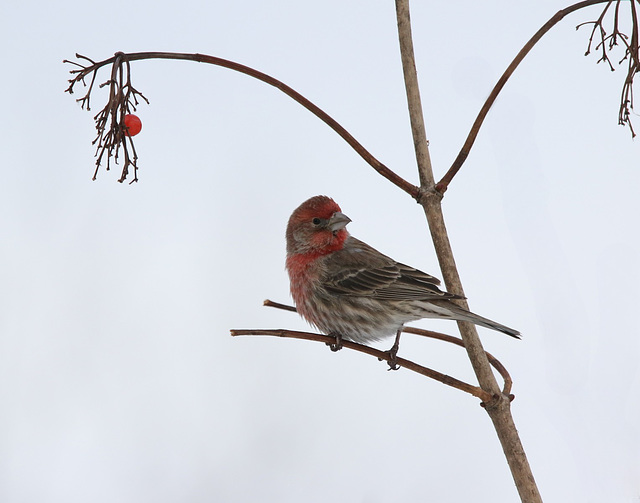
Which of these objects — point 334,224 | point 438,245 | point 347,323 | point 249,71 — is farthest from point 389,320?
point 249,71

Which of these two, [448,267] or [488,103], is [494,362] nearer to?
[448,267]

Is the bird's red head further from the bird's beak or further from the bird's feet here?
the bird's feet

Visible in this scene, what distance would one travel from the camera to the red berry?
1583mm

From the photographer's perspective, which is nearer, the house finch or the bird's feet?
the bird's feet

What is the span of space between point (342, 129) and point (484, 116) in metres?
0.30

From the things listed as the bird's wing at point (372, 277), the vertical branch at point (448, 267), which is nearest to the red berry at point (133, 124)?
the vertical branch at point (448, 267)

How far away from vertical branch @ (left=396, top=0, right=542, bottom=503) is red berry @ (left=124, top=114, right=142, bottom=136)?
2.11 feet

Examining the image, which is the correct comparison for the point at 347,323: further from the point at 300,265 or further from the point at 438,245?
the point at 438,245

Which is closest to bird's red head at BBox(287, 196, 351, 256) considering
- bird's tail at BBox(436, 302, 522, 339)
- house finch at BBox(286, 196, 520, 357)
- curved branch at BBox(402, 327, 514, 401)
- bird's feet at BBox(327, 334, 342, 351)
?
house finch at BBox(286, 196, 520, 357)

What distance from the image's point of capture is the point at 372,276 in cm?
224

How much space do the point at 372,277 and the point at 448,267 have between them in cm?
85

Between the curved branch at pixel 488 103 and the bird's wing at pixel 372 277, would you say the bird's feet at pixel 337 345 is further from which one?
the curved branch at pixel 488 103

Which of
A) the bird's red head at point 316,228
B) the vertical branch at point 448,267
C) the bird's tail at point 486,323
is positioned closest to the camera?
the vertical branch at point 448,267

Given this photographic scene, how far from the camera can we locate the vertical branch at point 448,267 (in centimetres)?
134
